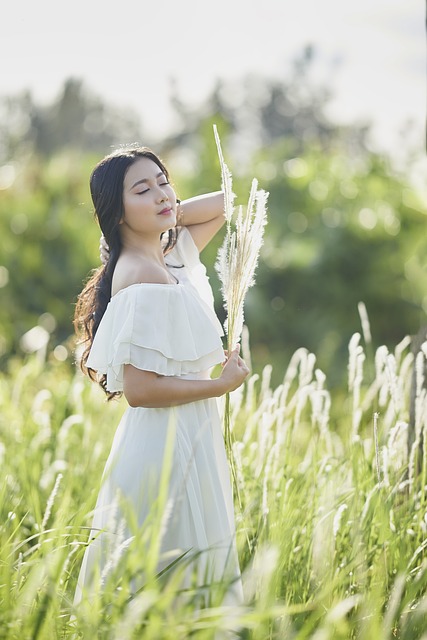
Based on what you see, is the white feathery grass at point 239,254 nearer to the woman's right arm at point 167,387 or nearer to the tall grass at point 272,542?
the woman's right arm at point 167,387

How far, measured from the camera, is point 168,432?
7.64 feet

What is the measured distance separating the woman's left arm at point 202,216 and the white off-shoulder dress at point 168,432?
1.24ft

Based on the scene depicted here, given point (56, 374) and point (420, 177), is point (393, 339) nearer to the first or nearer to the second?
point (420, 177)

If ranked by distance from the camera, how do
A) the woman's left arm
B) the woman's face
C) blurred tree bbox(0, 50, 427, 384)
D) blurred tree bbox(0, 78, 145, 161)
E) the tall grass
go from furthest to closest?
blurred tree bbox(0, 78, 145, 161) < blurred tree bbox(0, 50, 427, 384) < the woman's left arm < the woman's face < the tall grass

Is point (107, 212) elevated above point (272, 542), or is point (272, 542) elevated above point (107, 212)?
point (107, 212)

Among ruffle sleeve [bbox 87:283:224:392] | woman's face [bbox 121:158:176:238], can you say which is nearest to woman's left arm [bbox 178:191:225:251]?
woman's face [bbox 121:158:176:238]

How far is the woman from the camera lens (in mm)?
2367

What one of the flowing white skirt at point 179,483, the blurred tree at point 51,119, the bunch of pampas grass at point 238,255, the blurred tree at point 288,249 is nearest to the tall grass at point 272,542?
the flowing white skirt at point 179,483

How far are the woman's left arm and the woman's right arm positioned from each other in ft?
2.01

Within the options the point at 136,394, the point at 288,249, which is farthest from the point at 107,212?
the point at 288,249

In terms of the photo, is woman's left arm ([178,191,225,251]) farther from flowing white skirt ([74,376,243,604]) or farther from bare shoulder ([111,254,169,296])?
flowing white skirt ([74,376,243,604])

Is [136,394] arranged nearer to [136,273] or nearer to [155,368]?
[155,368]

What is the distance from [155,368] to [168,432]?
0.57 ft

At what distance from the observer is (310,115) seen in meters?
28.1
